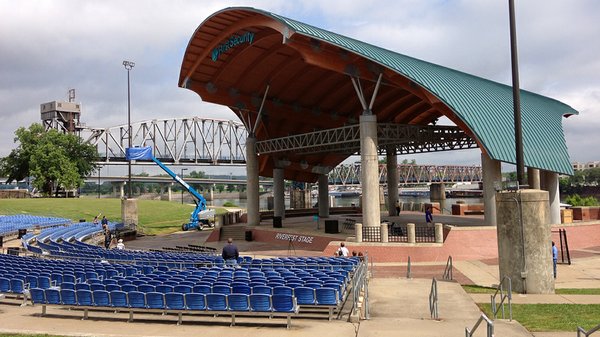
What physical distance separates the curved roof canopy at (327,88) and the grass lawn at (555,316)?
1515 cm

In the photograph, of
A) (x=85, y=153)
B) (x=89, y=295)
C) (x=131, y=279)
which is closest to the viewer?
(x=89, y=295)

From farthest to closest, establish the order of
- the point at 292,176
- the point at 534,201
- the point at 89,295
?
1. the point at 292,176
2. the point at 534,201
3. the point at 89,295

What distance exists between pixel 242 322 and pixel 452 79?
26.2 meters

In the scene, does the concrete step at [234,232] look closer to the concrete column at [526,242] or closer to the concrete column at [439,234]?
the concrete column at [439,234]

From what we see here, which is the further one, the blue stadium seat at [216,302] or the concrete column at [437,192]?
the concrete column at [437,192]

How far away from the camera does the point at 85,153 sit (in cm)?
9806

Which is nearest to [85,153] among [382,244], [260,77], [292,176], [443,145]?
[292,176]

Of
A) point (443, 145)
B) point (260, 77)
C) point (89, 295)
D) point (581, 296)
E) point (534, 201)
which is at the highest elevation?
point (260, 77)

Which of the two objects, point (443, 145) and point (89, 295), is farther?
point (443, 145)

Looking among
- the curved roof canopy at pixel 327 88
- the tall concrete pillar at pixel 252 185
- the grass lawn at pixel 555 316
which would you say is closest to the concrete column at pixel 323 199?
the curved roof canopy at pixel 327 88

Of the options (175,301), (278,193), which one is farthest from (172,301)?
(278,193)

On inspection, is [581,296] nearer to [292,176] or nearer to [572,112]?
[572,112]

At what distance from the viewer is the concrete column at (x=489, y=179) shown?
28.6m

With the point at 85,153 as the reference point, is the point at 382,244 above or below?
below
